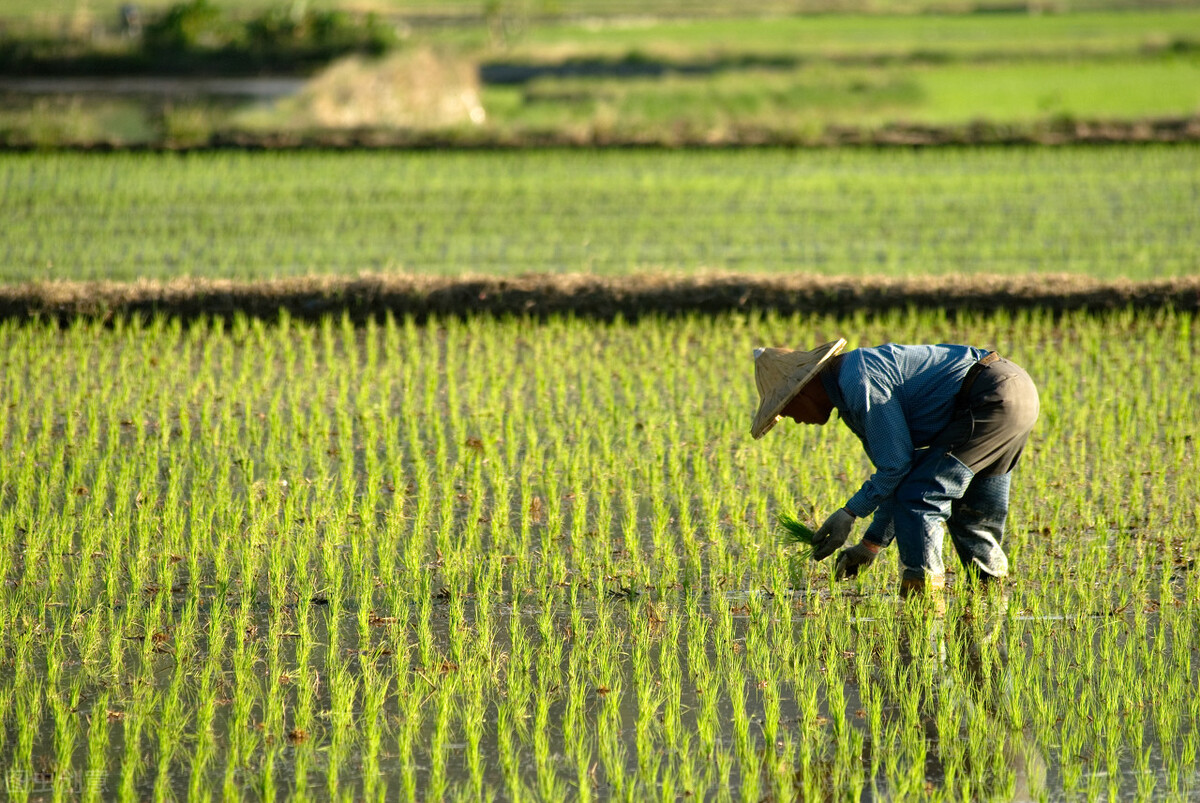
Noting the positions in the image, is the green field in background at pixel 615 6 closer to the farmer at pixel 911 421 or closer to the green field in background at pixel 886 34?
the green field in background at pixel 886 34

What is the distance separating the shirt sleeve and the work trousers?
0.19m

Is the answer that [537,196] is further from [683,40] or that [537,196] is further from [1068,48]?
[683,40]

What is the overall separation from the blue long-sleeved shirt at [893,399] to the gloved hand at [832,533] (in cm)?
6

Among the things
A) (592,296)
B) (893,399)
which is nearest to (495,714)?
(893,399)

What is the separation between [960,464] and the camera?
12.8 feet

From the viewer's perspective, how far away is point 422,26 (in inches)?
1232

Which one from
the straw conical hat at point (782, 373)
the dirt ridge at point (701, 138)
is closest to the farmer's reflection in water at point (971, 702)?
the straw conical hat at point (782, 373)

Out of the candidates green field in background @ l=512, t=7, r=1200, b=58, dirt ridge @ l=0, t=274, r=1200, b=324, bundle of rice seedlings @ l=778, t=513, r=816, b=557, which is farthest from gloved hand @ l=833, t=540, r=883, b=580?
green field in background @ l=512, t=7, r=1200, b=58

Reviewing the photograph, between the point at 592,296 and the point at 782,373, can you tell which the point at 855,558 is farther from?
the point at 592,296

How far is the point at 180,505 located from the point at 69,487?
482 mm

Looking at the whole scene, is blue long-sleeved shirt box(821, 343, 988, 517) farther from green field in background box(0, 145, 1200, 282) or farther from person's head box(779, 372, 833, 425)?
green field in background box(0, 145, 1200, 282)

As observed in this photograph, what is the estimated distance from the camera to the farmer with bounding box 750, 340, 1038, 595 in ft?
12.3

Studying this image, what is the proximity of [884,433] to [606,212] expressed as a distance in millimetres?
7389

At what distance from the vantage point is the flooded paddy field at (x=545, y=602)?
133 inches
